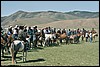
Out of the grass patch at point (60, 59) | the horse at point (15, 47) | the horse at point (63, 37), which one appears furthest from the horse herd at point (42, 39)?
the grass patch at point (60, 59)

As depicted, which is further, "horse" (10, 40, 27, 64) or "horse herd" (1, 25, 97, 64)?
"horse herd" (1, 25, 97, 64)

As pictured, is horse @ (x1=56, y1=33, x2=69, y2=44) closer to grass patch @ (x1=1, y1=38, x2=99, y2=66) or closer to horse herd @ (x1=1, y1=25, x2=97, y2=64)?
horse herd @ (x1=1, y1=25, x2=97, y2=64)

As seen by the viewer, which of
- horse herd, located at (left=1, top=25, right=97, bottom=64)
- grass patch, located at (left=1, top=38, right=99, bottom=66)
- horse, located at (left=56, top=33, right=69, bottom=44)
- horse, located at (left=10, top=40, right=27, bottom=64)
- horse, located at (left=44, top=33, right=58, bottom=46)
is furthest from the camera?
horse, located at (left=56, top=33, right=69, bottom=44)

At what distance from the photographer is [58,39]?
124 ft

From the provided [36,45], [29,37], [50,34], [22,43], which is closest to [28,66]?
[22,43]

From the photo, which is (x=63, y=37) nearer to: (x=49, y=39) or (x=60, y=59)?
(x=49, y=39)

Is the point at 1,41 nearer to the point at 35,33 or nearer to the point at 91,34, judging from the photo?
the point at 35,33

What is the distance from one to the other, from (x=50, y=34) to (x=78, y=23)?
103712 mm

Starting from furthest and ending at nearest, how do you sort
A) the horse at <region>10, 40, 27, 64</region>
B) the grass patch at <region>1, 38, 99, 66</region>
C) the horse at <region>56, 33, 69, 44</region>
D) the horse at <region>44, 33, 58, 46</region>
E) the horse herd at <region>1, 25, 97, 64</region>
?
the horse at <region>56, 33, 69, 44</region>, the horse at <region>44, 33, 58, 46</region>, the horse herd at <region>1, 25, 97, 64</region>, the horse at <region>10, 40, 27, 64</region>, the grass patch at <region>1, 38, 99, 66</region>

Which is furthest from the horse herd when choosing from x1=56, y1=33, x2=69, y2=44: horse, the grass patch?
the grass patch

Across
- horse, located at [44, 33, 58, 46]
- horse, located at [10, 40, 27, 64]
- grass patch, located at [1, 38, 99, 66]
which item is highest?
horse, located at [10, 40, 27, 64]

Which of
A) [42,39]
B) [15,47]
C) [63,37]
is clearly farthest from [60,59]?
[63,37]

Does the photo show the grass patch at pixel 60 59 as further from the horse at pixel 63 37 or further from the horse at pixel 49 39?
the horse at pixel 63 37

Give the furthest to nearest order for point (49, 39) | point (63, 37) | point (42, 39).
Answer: point (63, 37), point (49, 39), point (42, 39)
